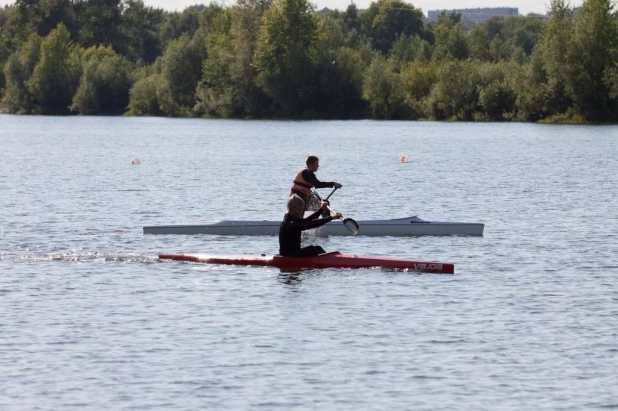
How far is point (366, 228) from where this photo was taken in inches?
1044

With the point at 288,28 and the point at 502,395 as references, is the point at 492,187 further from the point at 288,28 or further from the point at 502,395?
the point at 288,28

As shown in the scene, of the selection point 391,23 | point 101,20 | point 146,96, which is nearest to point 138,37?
point 101,20

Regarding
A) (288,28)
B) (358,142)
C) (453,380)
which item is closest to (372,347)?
(453,380)

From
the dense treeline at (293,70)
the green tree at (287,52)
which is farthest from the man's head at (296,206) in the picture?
the green tree at (287,52)

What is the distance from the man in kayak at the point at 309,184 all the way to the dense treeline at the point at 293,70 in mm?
67003

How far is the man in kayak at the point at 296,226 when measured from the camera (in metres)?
21.2

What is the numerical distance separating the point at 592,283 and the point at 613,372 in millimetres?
6314

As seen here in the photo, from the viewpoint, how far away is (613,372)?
47.2 ft

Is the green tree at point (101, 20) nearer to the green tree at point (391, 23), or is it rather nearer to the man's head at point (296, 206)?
the green tree at point (391, 23)

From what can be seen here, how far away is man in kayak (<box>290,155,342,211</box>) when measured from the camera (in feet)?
71.5

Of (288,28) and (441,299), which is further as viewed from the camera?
(288,28)

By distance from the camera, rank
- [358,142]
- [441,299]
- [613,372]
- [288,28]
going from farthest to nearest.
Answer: [288,28]
[358,142]
[441,299]
[613,372]

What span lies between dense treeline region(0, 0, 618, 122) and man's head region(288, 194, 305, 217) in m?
68.1

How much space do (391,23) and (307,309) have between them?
168824mm
